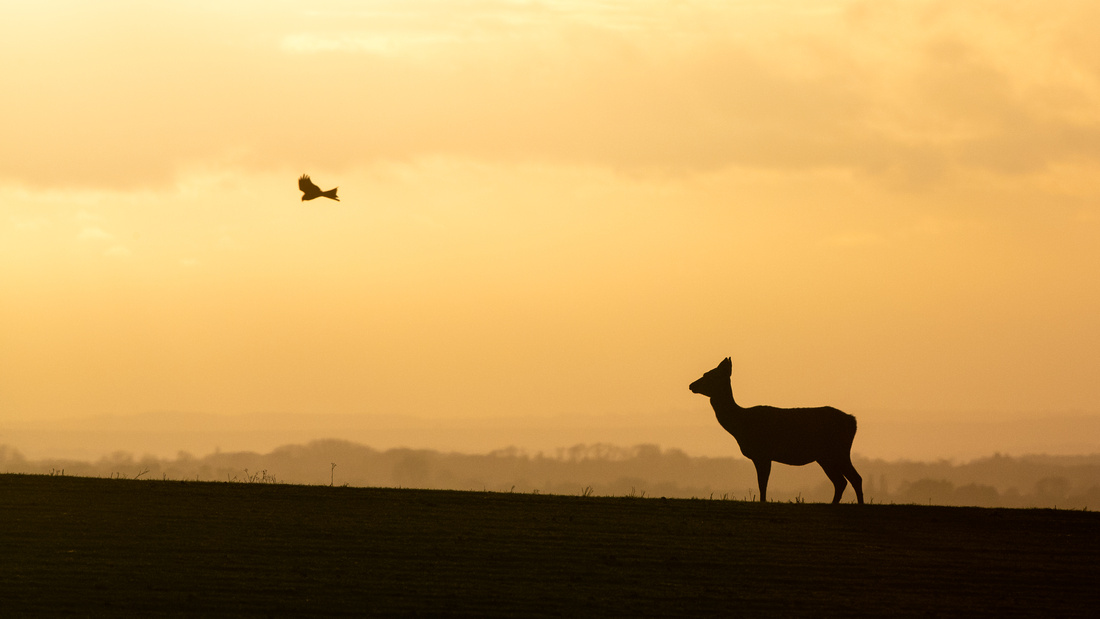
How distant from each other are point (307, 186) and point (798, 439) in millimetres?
11102

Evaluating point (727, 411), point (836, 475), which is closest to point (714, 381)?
point (727, 411)

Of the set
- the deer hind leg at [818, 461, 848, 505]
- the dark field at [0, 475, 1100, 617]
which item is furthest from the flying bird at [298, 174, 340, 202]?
the deer hind leg at [818, 461, 848, 505]

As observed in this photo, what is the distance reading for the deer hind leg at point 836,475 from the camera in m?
26.5

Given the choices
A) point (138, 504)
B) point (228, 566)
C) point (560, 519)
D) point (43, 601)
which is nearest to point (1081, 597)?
point (560, 519)

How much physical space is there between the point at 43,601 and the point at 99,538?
149 inches

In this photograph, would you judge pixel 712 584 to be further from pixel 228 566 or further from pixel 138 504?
pixel 138 504

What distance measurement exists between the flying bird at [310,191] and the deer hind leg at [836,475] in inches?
440

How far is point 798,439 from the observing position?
27.0 m

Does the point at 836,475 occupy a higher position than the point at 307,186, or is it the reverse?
the point at 307,186

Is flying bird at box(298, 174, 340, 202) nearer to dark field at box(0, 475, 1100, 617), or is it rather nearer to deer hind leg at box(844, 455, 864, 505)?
dark field at box(0, 475, 1100, 617)

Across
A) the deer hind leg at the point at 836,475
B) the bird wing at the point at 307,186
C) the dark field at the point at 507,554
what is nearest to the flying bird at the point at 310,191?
the bird wing at the point at 307,186

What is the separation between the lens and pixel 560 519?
891 inches

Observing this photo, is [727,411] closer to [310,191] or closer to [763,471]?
[763,471]

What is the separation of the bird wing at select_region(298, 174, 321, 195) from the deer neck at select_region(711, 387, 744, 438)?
9562mm
